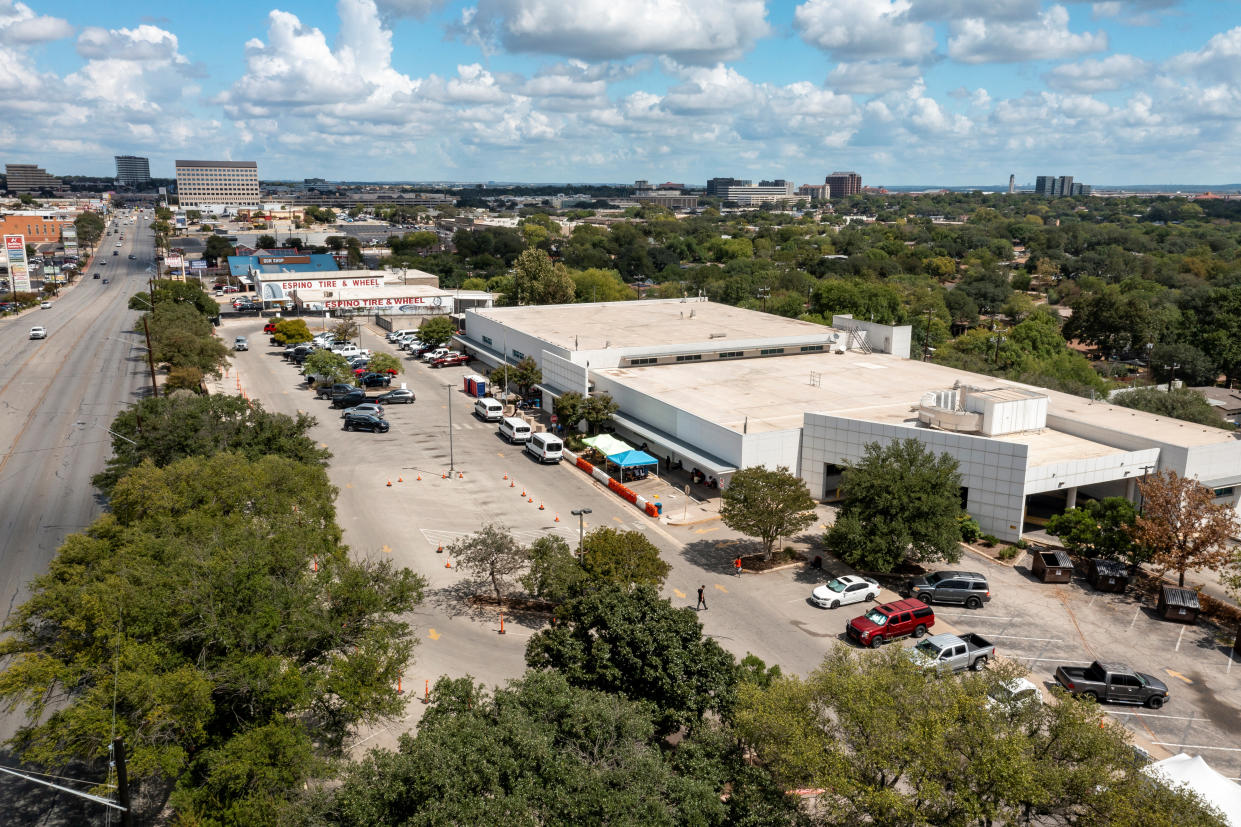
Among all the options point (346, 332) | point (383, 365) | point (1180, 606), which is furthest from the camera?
point (346, 332)

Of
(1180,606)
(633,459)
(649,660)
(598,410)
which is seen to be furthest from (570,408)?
(1180,606)

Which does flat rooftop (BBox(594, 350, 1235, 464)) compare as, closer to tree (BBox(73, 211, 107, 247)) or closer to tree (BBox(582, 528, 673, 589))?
tree (BBox(582, 528, 673, 589))

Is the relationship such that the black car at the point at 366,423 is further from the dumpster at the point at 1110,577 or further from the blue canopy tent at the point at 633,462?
the dumpster at the point at 1110,577

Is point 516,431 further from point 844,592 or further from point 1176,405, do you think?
point 1176,405

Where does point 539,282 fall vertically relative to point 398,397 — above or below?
above

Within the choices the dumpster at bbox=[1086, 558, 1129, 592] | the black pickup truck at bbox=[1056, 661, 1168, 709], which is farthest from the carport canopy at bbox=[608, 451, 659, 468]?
the black pickup truck at bbox=[1056, 661, 1168, 709]

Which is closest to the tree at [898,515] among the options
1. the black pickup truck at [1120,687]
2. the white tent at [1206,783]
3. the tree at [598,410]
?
the black pickup truck at [1120,687]
